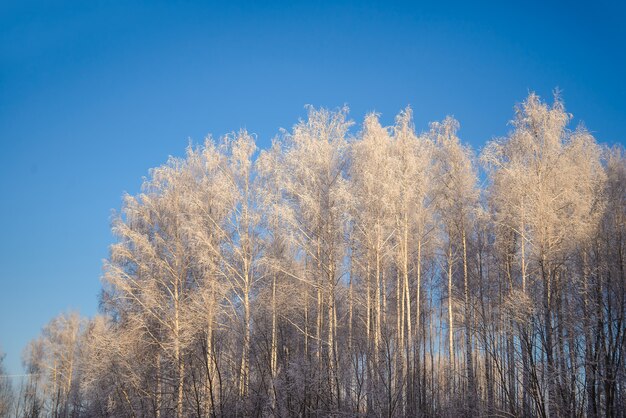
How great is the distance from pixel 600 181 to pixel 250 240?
10.6m

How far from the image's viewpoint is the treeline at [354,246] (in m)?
15.5

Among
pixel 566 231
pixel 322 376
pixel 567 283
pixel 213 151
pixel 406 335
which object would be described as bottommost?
pixel 322 376

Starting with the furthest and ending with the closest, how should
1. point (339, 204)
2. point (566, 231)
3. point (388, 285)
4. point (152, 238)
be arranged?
1. point (388, 285)
2. point (152, 238)
3. point (339, 204)
4. point (566, 231)

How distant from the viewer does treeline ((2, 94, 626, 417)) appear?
15.5 meters

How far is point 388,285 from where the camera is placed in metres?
24.2

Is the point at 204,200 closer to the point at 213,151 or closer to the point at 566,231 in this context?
the point at 213,151

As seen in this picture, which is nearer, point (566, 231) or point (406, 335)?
point (566, 231)

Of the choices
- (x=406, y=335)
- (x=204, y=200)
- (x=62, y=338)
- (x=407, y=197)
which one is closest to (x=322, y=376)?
(x=406, y=335)

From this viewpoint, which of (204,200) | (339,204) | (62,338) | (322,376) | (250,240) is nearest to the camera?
(322,376)

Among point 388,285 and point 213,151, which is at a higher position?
point 213,151

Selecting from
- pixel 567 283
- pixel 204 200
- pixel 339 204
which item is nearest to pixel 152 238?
pixel 204 200

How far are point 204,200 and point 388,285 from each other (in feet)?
28.1

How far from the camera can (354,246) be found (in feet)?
58.3

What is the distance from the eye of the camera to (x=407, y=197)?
17.5m
